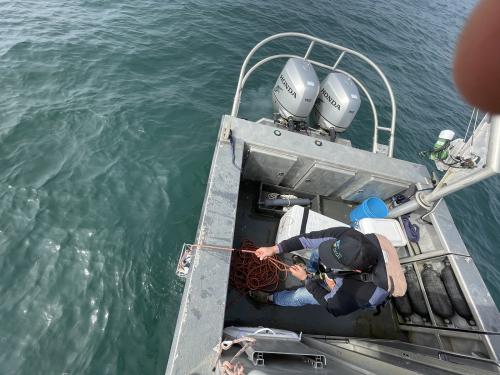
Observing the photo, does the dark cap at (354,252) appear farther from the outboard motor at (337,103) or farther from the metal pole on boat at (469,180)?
the outboard motor at (337,103)

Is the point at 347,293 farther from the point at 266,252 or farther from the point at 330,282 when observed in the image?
the point at 266,252

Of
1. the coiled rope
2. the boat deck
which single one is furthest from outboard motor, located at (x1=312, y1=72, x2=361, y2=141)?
the coiled rope

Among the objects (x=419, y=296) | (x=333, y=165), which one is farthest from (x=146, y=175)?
(x=419, y=296)

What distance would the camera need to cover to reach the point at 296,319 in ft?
14.6

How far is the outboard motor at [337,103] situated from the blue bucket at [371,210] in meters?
1.52

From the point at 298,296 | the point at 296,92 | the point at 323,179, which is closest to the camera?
the point at 298,296

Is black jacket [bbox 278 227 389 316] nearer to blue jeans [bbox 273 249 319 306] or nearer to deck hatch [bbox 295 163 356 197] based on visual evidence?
blue jeans [bbox 273 249 319 306]

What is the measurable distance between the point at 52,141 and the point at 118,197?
2.19 m

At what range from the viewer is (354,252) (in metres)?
3.07

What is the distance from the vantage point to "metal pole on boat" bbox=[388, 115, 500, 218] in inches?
102

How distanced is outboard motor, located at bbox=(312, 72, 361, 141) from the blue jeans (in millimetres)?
2756

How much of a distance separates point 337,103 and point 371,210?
7.16ft

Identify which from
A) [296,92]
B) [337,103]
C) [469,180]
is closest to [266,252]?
[469,180]

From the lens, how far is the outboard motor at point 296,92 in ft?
18.4
